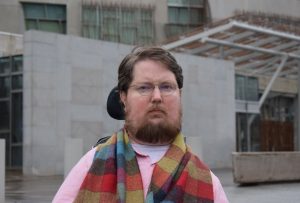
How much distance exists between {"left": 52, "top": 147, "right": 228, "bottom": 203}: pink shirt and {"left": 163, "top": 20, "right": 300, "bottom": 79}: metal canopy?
2469cm

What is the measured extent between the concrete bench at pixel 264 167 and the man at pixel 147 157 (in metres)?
12.9

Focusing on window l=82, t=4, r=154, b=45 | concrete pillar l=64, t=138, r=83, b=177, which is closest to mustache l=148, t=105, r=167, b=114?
concrete pillar l=64, t=138, r=83, b=177

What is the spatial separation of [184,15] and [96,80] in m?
16.9

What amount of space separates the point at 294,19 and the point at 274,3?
1.76 metres

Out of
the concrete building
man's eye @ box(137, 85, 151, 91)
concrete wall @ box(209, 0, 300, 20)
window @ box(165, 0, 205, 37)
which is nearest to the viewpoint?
man's eye @ box(137, 85, 151, 91)

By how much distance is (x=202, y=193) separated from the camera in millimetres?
2055

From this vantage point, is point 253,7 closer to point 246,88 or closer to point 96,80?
point 246,88

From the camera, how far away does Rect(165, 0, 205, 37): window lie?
37531 mm

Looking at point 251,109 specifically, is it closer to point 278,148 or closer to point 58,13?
point 278,148

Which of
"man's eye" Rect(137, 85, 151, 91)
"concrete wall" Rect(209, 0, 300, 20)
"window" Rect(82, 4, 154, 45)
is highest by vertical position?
"concrete wall" Rect(209, 0, 300, 20)

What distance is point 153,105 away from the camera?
2.08m

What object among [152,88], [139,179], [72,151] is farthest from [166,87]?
[72,151]

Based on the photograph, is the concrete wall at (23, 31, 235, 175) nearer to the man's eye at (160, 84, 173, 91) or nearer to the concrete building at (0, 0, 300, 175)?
the concrete building at (0, 0, 300, 175)

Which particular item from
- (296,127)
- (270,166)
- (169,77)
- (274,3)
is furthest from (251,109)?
(169,77)
